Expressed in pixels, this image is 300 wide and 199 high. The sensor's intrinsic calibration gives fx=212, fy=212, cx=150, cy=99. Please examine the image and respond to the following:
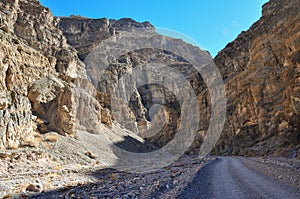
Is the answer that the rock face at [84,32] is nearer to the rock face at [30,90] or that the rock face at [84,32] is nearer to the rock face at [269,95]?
the rock face at [30,90]

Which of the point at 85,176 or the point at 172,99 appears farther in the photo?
the point at 172,99

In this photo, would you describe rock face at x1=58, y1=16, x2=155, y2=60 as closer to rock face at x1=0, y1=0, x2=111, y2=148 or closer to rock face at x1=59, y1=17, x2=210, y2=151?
rock face at x1=59, y1=17, x2=210, y2=151

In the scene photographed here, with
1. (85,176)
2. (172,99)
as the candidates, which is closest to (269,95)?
(85,176)

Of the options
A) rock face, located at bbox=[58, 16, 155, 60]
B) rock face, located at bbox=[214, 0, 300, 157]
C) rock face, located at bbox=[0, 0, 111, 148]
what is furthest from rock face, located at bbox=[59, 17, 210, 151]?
rock face, located at bbox=[0, 0, 111, 148]

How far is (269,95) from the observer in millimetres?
31969

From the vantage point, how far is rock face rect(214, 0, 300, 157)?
23559 mm

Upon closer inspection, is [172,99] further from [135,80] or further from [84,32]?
[84,32]

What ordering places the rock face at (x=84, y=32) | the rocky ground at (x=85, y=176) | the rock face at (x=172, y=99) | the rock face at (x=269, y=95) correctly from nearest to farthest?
the rocky ground at (x=85, y=176)
the rock face at (x=269, y=95)
the rock face at (x=172, y=99)
the rock face at (x=84, y=32)

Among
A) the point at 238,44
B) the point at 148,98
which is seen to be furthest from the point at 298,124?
the point at 148,98

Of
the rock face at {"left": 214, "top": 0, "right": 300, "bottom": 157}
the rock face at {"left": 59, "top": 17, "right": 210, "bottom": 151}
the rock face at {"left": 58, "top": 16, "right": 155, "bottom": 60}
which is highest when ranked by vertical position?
the rock face at {"left": 58, "top": 16, "right": 155, "bottom": 60}

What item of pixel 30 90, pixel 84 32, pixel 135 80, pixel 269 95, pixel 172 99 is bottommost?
pixel 269 95

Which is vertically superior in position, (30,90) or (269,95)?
(30,90)

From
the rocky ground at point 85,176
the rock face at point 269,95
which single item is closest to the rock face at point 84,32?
the rock face at point 269,95

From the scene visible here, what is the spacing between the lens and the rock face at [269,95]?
23.6 m
